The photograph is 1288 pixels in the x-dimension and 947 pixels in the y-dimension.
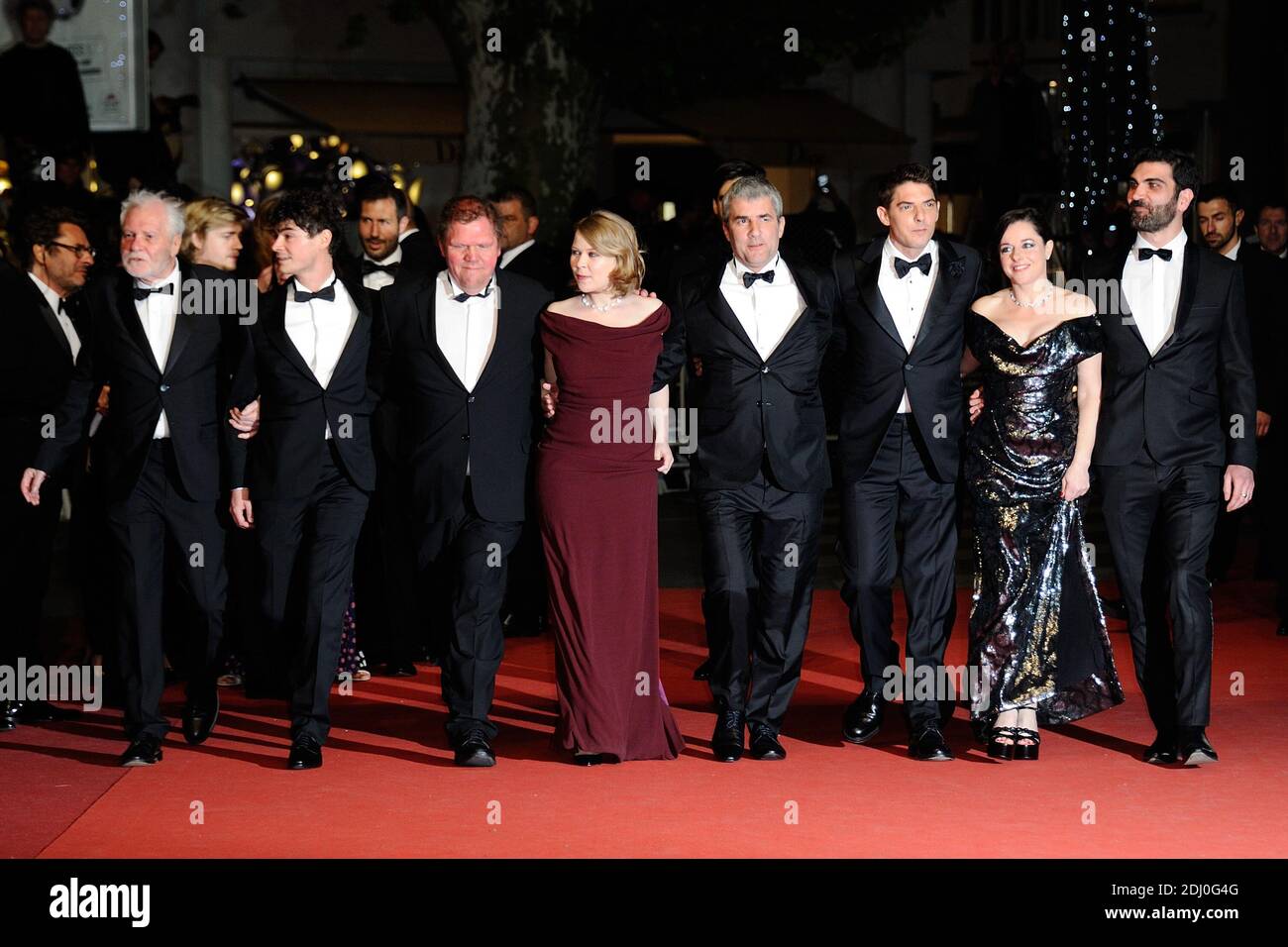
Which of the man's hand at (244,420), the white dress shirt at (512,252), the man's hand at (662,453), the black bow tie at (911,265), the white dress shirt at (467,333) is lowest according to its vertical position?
the man's hand at (662,453)

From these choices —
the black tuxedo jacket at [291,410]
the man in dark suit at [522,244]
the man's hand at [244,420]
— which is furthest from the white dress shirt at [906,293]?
the man in dark suit at [522,244]

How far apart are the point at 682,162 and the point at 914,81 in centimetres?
304

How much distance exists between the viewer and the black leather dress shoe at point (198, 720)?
663 centimetres

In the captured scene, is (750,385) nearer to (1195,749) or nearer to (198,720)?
(1195,749)

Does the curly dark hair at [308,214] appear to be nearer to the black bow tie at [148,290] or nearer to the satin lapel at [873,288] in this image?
the black bow tie at [148,290]

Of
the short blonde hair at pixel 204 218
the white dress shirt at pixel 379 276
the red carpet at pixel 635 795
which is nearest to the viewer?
the red carpet at pixel 635 795

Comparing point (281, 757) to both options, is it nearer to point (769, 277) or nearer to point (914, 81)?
point (769, 277)

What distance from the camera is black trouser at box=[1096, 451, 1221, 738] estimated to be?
6191 millimetres

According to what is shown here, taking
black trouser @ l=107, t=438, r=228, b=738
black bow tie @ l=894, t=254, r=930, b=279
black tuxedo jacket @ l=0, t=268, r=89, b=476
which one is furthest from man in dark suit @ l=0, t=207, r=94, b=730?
black bow tie @ l=894, t=254, r=930, b=279

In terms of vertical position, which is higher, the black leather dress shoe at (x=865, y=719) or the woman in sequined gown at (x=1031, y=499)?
the woman in sequined gown at (x=1031, y=499)

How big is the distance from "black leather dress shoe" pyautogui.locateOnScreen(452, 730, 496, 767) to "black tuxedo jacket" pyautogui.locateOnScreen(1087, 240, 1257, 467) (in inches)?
89.7

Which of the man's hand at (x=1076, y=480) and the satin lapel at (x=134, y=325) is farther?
the satin lapel at (x=134, y=325)

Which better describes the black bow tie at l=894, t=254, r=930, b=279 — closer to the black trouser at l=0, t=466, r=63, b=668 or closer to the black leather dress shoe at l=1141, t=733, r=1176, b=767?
the black leather dress shoe at l=1141, t=733, r=1176, b=767

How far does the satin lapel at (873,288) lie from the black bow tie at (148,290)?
2.35 meters
